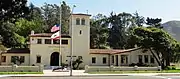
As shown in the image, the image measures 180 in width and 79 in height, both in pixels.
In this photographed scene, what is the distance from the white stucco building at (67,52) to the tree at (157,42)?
3590 millimetres

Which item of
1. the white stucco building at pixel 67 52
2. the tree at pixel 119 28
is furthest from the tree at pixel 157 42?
the tree at pixel 119 28

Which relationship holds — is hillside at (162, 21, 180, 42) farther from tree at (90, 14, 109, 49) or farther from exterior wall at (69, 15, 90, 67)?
exterior wall at (69, 15, 90, 67)

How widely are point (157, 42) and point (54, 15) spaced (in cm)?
5384

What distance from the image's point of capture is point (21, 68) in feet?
128

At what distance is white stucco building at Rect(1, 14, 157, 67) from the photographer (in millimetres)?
52625

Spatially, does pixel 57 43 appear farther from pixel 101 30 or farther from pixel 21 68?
pixel 101 30

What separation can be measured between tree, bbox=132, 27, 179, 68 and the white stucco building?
359 centimetres

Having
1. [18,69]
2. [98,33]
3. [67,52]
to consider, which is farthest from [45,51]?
[98,33]

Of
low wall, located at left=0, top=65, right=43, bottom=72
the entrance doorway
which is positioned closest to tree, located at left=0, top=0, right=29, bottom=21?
low wall, located at left=0, top=65, right=43, bottom=72

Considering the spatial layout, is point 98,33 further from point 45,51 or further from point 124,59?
point 45,51

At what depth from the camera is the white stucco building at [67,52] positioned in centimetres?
5262

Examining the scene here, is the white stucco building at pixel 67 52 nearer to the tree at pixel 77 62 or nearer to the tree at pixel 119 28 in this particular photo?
the tree at pixel 77 62

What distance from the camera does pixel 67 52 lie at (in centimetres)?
5347

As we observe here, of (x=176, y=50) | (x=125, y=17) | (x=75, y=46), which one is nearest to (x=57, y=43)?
(x=75, y=46)
